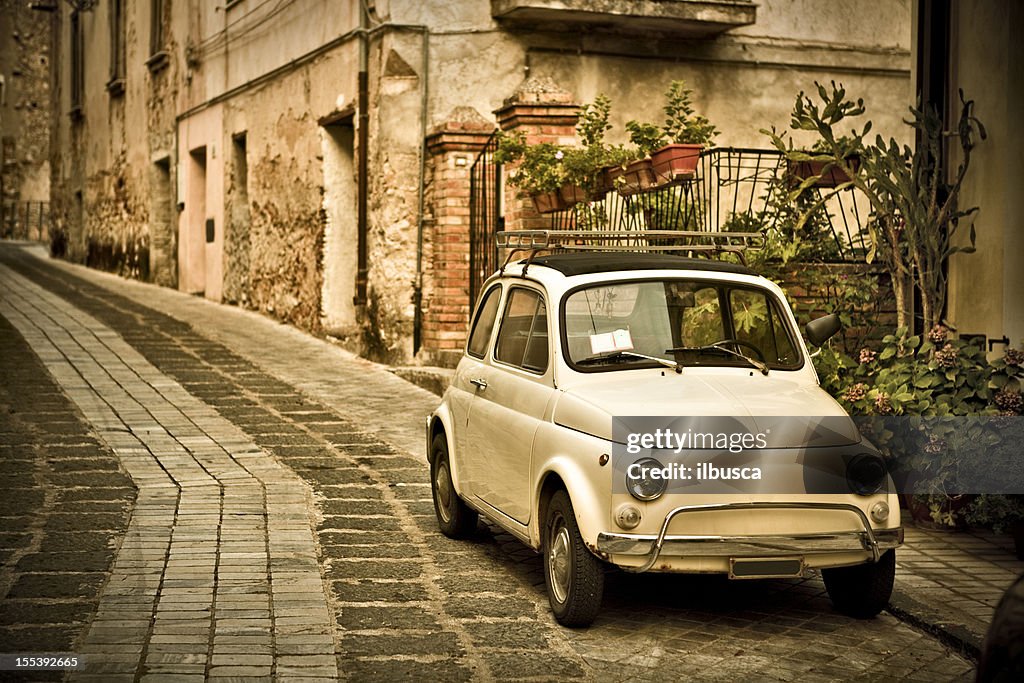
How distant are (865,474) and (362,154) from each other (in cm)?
1014

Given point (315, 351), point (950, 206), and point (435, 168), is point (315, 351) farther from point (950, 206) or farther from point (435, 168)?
point (950, 206)

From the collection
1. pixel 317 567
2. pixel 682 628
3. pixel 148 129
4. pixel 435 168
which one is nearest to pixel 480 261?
pixel 435 168

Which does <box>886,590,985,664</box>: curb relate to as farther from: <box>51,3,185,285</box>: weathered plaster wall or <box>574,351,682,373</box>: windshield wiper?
<box>51,3,185,285</box>: weathered plaster wall

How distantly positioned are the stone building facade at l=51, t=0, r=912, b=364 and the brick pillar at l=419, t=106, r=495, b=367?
0.05 feet

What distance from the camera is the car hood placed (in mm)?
5508

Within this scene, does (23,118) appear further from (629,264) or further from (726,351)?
(726,351)

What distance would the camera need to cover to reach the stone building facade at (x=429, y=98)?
13.8m

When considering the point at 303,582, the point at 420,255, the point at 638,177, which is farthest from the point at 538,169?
the point at 303,582

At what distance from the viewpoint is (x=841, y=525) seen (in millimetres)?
5477

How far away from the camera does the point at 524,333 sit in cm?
670

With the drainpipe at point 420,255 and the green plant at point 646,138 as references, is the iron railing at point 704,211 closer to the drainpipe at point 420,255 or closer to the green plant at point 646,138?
the green plant at point 646,138

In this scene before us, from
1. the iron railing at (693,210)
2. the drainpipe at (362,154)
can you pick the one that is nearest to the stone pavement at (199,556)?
the iron railing at (693,210)

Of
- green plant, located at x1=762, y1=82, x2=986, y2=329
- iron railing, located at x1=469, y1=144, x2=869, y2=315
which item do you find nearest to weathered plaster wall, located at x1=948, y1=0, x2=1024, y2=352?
green plant, located at x1=762, y1=82, x2=986, y2=329

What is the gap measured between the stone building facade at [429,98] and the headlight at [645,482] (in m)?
7.48
